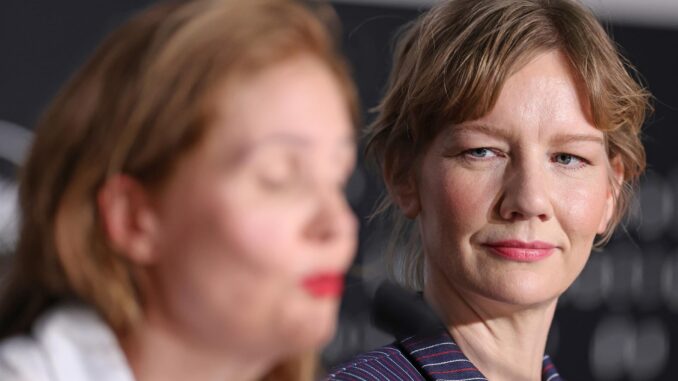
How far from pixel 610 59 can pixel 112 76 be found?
71 centimetres

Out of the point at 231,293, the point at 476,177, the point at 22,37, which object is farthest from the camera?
the point at 22,37

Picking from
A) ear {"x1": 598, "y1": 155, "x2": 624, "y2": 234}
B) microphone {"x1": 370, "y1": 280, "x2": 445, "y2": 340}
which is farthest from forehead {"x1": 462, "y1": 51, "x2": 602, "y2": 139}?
microphone {"x1": 370, "y1": 280, "x2": 445, "y2": 340}

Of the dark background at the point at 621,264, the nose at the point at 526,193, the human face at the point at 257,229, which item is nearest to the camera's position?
the human face at the point at 257,229

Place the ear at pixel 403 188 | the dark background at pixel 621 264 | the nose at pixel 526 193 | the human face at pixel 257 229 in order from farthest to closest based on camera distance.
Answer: the dark background at pixel 621 264 → the ear at pixel 403 188 → the nose at pixel 526 193 → the human face at pixel 257 229

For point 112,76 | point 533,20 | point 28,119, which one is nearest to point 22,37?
point 28,119

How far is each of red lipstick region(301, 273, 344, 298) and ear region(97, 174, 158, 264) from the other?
0.10 metres

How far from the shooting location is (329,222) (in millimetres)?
744

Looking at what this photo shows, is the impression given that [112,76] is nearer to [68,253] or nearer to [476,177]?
[68,253]

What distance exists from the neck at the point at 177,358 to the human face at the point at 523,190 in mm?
520

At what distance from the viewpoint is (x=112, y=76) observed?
2.55 feet

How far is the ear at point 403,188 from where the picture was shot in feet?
4.43

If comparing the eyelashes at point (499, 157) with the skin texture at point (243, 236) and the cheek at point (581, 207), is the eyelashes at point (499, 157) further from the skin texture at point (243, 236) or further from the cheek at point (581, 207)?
the skin texture at point (243, 236)

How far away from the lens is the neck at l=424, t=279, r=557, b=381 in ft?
4.28

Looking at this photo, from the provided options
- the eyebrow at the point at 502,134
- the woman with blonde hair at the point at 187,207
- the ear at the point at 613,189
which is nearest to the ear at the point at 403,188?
the eyebrow at the point at 502,134
